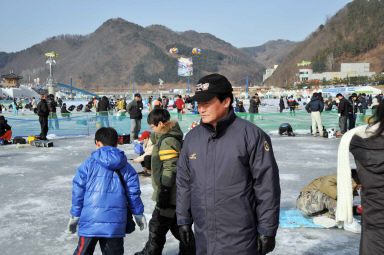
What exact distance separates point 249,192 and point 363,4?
167983 mm

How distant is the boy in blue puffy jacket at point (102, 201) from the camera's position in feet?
8.44

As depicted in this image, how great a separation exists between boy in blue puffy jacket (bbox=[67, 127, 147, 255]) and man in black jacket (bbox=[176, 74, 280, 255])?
731mm

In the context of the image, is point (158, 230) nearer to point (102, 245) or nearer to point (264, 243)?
point (102, 245)

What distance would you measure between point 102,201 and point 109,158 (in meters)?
0.31

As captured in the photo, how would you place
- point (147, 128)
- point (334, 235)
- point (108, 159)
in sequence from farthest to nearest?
point (147, 128) → point (334, 235) → point (108, 159)

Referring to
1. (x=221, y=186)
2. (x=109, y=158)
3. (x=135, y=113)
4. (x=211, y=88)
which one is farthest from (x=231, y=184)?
(x=135, y=113)

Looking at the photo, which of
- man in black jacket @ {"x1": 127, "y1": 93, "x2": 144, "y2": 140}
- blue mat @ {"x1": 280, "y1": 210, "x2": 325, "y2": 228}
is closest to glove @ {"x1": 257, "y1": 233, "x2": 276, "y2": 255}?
blue mat @ {"x1": 280, "y1": 210, "x2": 325, "y2": 228}

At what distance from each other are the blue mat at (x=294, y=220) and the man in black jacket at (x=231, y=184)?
8.00ft

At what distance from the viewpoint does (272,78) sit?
554ft

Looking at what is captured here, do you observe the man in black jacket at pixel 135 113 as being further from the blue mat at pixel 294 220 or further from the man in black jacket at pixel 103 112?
the blue mat at pixel 294 220

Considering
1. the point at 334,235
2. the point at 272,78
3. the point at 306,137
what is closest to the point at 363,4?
the point at 272,78

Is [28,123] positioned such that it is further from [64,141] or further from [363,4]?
[363,4]

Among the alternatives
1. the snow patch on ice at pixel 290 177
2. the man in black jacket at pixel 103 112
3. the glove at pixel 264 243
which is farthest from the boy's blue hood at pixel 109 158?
the man in black jacket at pixel 103 112

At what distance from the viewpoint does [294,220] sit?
444cm
